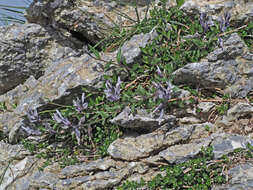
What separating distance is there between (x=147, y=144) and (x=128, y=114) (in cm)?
46

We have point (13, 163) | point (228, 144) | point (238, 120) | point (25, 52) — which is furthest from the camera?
point (25, 52)

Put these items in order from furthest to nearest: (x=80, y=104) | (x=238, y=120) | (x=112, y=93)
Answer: (x=80, y=104)
(x=112, y=93)
(x=238, y=120)

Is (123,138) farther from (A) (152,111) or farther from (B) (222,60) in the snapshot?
(B) (222,60)

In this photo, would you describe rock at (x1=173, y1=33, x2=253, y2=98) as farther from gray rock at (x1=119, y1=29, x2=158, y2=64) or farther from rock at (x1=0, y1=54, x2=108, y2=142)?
rock at (x1=0, y1=54, x2=108, y2=142)

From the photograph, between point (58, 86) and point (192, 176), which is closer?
point (192, 176)

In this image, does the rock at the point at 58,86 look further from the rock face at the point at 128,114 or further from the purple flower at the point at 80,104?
the purple flower at the point at 80,104

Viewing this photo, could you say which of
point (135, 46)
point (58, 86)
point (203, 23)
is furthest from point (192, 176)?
point (58, 86)

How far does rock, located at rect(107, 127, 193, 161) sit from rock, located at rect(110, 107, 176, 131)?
13 centimetres

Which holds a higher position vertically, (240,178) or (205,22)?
(205,22)

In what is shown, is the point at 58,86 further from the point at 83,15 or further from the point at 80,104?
the point at 83,15

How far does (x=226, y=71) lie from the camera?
397cm

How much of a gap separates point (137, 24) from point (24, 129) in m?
2.46

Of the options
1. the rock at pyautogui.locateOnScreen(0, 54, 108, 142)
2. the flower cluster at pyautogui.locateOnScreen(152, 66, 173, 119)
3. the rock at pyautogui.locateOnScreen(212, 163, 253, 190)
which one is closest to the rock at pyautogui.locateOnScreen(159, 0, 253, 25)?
the flower cluster at pyautogui.locateOnScreen(152, 66, 173, 119)

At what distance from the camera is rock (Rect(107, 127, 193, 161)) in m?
3.73
